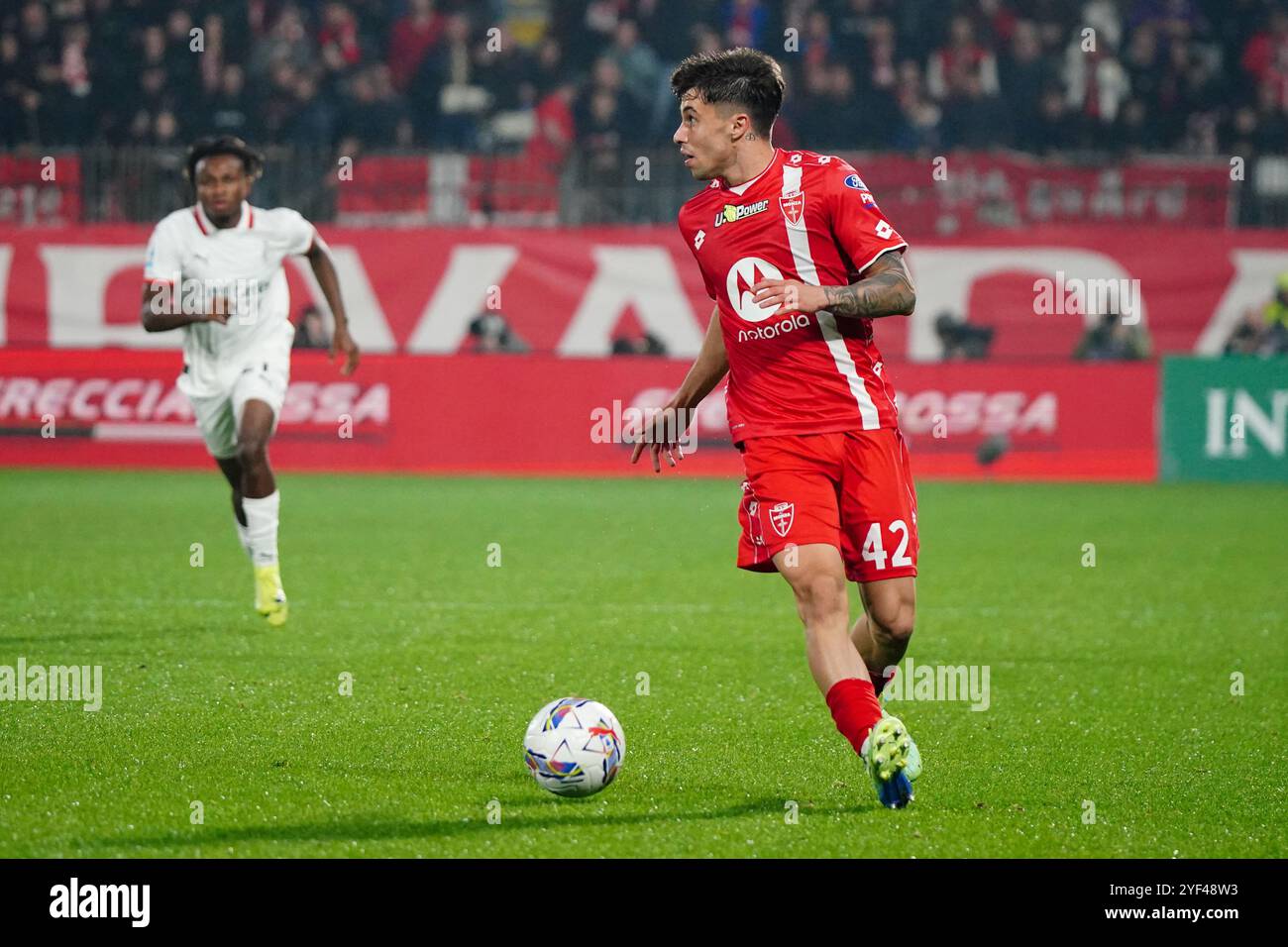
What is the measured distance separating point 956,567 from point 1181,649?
3002 mm

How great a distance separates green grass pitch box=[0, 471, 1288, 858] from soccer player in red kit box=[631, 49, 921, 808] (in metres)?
0.71

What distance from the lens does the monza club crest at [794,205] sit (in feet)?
18.5

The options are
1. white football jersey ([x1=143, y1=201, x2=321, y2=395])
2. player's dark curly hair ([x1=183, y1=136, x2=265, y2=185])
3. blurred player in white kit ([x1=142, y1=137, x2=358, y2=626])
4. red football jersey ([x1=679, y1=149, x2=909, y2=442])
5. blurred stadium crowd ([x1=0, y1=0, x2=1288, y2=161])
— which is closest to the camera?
red football jersey ([x1=679, y1=149, x2=909, y2=442])

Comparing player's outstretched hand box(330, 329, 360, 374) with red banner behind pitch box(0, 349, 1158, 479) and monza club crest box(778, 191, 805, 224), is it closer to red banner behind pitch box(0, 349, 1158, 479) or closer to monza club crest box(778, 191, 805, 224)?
monza club crest box(778, 191, 805, 224)

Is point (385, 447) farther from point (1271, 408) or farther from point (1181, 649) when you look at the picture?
point (1181, 649)

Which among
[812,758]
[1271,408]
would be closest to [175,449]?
[1271,408]

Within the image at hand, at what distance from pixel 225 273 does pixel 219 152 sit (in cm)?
65

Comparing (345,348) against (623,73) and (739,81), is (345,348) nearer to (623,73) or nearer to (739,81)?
(739,81)

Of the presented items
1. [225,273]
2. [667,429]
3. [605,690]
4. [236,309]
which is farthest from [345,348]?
[667,429]

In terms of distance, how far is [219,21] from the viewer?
2167 centimetres

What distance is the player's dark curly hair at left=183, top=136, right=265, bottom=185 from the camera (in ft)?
30.7

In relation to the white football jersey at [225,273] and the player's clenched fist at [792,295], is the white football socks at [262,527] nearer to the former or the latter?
the white football jersey at [225,273]

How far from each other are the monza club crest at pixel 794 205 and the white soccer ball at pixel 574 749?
1.66 meters

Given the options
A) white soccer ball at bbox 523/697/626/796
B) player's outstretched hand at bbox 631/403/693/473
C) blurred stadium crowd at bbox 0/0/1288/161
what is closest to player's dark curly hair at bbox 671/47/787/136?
player's outstretched hand at bbox 631/403/693/473
